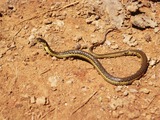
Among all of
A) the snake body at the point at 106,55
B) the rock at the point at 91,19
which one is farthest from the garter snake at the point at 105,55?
the rock at the point at 91,19

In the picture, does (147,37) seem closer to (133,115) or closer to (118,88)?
(118,88)

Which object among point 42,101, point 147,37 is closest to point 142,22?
point 147,37

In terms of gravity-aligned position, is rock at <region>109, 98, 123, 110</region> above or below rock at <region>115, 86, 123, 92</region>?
below

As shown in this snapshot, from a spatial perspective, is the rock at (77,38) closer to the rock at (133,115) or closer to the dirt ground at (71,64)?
the dirt ground at (71,64)

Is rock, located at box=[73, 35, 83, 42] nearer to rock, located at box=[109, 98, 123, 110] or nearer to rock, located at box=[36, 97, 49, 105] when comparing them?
rock, located at box=[36, 97, 49, 105]

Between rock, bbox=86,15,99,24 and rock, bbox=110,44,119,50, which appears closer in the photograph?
rock, bbox=110,44,119,50

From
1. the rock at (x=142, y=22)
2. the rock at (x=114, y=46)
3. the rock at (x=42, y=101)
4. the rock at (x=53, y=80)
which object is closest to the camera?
the rock at (x=42, y=101)

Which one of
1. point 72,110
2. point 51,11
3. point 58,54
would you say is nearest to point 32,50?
point 58,54

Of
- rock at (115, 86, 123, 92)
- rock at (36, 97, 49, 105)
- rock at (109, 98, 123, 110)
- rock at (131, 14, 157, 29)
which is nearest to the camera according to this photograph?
rock at (109, 98, 123, 110)

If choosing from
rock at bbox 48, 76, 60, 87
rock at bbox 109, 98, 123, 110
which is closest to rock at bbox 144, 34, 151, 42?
rock at bbox 109, 98, 123, 110
